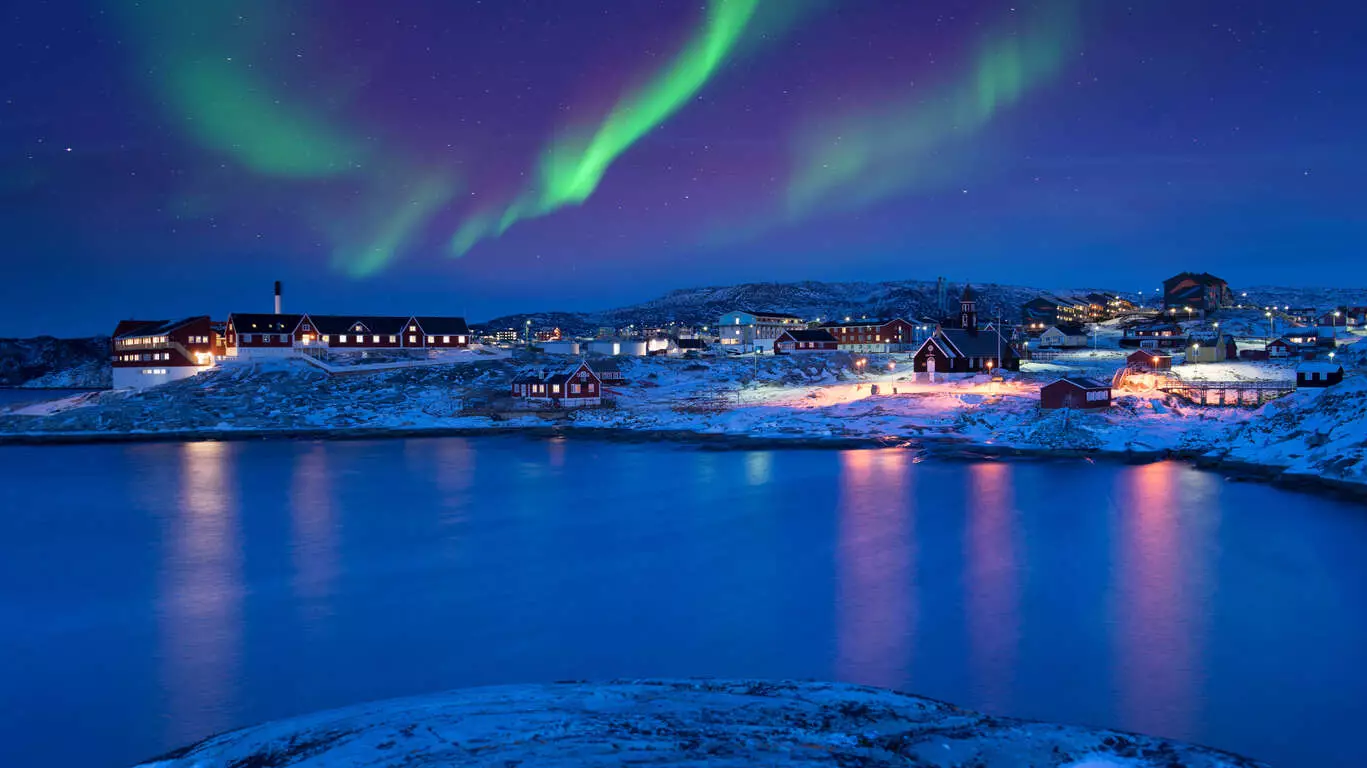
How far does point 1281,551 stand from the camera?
2461 centimetres

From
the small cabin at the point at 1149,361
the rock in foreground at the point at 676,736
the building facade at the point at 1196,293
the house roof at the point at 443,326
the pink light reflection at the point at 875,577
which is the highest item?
the building facade at the point at 1196,293

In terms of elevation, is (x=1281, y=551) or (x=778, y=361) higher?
(x=778, y=361)

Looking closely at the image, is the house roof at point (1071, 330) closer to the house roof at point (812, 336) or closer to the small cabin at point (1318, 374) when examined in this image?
the house roof at point (812, 336)

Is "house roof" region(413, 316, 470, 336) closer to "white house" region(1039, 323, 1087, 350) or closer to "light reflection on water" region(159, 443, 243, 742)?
"light reflection on water" region(159, 443, 243, 742)

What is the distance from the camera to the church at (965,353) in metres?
74.2

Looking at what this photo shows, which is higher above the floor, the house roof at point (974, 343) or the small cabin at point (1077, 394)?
the house roof at point (974, 343)

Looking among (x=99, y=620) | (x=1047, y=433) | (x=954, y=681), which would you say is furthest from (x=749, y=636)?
(x=1047, y=433)

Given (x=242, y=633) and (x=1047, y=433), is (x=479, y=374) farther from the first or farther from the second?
(x=242, y=633)

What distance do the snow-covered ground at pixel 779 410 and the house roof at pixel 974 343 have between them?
11.4 ft

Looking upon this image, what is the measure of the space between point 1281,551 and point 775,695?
1948 cm

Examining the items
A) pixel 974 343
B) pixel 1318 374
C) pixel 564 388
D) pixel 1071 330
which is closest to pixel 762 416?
pixel 564 388

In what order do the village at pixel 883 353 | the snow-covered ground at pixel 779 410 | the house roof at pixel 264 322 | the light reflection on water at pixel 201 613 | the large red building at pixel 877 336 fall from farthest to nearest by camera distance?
the large red building at pixel 877 336
the house roof at pixel 264 322
the village at pixel 883 353
the snow-covered ground at pixel 779 410
the light reflection on water at pixel 201 613

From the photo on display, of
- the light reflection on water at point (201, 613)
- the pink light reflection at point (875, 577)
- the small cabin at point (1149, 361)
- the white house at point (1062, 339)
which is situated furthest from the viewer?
the white house at point (1062, 339)

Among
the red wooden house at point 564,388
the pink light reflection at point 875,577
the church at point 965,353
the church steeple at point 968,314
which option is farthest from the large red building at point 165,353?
the church steeple at point 968,314
